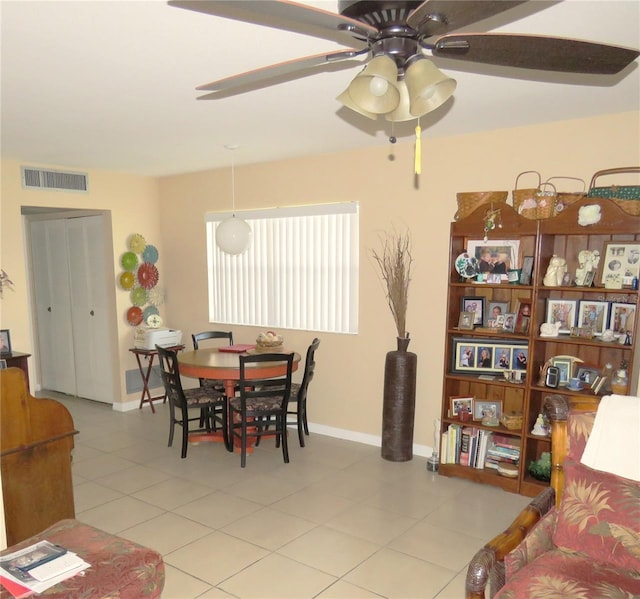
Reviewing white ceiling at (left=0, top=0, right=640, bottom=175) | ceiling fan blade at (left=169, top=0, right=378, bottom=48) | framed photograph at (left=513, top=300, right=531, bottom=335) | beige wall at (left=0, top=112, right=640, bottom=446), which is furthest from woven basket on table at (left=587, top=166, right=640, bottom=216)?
ceiling fan blade at (left=169, top=0, right=378, bottom=48)

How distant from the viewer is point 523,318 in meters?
3.56

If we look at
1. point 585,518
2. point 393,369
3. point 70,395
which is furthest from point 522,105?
point 70,395

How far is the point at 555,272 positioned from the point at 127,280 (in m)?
4.20

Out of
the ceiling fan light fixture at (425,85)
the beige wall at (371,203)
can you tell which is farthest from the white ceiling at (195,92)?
the ceiling fan light fixture at (425,85)

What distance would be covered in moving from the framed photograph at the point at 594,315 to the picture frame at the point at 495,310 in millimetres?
503

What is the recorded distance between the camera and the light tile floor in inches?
101

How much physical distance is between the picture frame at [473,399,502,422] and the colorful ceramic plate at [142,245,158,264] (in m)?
3.82

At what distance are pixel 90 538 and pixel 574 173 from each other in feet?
11.5

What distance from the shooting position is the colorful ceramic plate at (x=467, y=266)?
11.9 feet

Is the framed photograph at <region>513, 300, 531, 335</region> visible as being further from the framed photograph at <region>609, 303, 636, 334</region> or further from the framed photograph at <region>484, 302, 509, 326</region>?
the framed photograph at <region>609, 303, 636, 334</region>

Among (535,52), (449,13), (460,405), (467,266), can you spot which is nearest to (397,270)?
(467,266)

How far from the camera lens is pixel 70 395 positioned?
6.18 m

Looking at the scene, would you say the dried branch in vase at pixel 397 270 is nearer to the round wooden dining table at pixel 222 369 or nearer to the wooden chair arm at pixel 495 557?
the round wooden dining table at pixel 222 369

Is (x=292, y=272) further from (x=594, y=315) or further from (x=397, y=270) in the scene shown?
(x=594, y=315)
